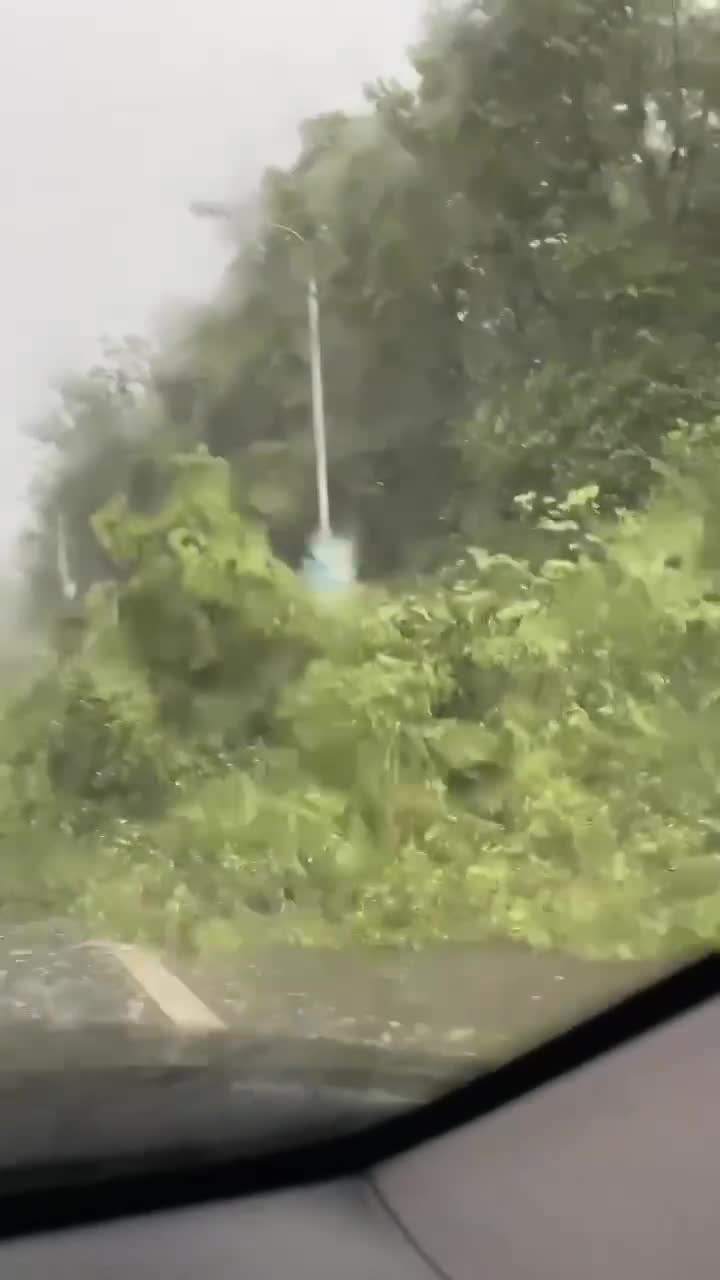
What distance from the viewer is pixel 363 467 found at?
4.62ft

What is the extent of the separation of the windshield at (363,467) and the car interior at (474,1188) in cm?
20

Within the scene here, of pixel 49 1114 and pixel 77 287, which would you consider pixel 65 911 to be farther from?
pixel 77 287

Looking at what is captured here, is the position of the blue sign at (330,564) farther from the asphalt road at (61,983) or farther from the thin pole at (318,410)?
the asphalt road at (61,983)

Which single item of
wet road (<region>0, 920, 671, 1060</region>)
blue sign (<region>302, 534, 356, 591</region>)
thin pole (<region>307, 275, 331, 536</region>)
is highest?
thin pole (<region>307, 275, 331, 536</region>)

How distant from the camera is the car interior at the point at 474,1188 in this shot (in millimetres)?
847

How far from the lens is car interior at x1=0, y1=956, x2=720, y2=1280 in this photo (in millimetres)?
847

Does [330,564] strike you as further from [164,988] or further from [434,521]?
[164,988]

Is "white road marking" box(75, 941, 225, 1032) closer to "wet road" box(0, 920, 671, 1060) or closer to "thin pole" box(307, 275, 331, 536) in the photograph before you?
"wet road" box(0, 920, 671, 1060)

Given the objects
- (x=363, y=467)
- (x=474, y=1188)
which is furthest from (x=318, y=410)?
(x=474, y=1188)

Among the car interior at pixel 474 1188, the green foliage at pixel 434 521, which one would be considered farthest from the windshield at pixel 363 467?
the car interior at pixel 474 1188

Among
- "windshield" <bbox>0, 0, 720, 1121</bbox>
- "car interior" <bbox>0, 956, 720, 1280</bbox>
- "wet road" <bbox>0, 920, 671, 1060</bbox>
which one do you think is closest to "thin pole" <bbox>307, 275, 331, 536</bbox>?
"windshield" <bbox>0, 0, 720, 1121</bbox>

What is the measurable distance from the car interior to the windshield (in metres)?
0.20

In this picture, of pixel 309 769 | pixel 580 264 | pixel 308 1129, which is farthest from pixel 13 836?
pixel 580 264

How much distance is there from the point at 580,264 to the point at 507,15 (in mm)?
285
